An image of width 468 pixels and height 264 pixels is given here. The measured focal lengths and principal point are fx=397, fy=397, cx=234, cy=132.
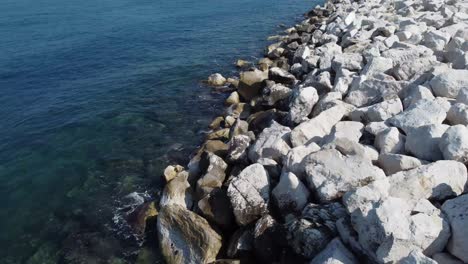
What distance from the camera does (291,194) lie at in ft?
33.1

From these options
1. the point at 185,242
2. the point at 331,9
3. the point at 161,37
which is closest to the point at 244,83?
the point at 185,242

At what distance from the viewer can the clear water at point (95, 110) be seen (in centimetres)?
1341

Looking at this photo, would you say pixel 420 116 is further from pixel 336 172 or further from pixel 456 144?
pixel 336 172

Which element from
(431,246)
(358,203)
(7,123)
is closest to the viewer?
(431,246)

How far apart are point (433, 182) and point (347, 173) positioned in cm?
186

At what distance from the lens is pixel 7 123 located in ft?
66.6

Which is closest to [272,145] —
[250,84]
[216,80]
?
[250,84]

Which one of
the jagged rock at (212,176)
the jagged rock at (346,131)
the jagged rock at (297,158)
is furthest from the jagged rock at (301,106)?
the jagged rock at (212,176)

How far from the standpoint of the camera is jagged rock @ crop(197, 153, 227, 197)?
12.3 m

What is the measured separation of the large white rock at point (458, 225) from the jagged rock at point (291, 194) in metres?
3.26

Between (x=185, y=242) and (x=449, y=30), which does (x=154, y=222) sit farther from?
(x=449, y=30)

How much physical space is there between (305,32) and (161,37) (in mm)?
12480

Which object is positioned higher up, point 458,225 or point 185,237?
point 458,225

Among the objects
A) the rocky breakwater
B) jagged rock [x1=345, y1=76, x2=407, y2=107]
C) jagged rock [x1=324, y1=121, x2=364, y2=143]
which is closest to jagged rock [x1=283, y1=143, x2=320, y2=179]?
the rocky breakwater
